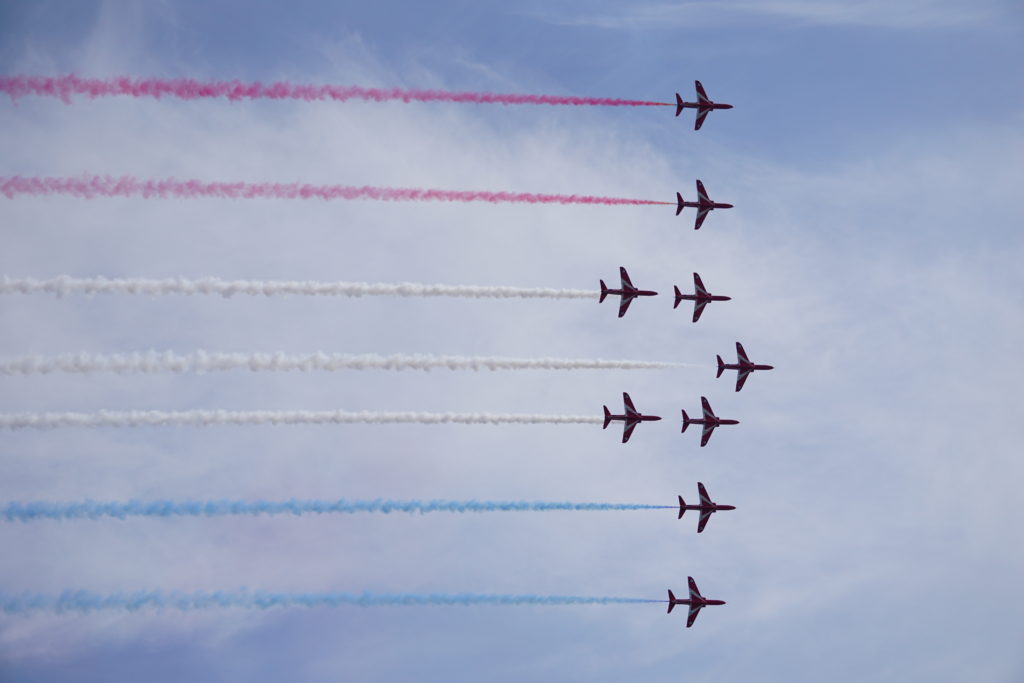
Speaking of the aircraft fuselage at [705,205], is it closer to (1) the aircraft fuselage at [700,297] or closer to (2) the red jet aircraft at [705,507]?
(1) the aircraft fuselage at [700,297]

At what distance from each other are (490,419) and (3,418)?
96.7 feet

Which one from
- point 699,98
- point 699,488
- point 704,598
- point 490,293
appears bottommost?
point 704,598

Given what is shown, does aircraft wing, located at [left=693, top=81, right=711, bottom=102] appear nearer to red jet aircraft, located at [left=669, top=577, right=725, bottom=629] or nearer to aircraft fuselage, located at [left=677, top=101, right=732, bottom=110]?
aircraft fuselage, located at [left=677, top=101, right=732, bottom=110]

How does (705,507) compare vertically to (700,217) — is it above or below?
below

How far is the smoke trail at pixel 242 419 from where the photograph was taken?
218 ft

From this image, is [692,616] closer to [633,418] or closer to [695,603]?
[695,603]

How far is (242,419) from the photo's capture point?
72875 millimetres

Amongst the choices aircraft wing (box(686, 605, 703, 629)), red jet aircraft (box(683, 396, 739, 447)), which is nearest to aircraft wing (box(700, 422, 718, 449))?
red jet aircraft (box(683, 396, 739, 447))

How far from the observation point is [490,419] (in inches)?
3241

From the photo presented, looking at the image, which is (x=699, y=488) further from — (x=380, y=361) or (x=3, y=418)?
(x=3, y=418)

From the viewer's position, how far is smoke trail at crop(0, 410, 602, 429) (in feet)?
218

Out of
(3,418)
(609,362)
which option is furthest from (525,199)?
(3,418)

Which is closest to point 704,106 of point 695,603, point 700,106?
point 700,106

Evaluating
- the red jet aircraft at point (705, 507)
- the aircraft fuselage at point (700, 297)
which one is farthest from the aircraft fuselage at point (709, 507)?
the aircraft fuselage at point (700, 297)
